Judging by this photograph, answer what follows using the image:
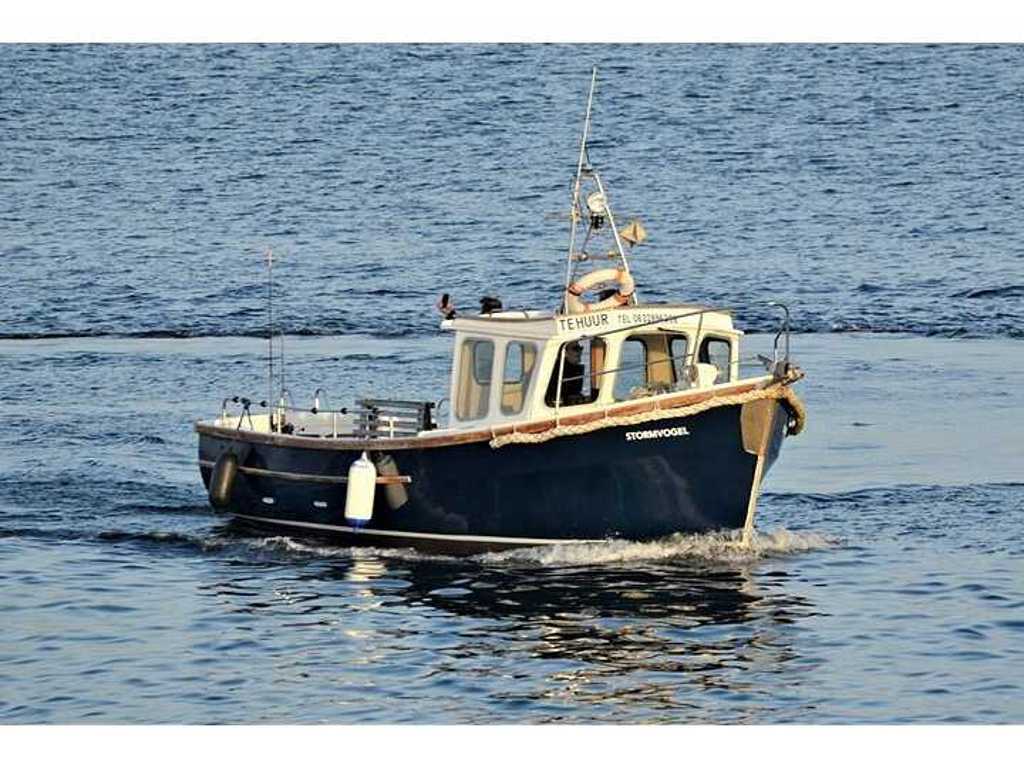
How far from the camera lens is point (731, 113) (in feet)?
164

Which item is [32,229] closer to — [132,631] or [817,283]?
[817,283]

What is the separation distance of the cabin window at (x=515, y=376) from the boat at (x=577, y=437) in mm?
13

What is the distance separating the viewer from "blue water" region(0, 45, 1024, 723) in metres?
19.9

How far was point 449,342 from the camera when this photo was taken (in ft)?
120

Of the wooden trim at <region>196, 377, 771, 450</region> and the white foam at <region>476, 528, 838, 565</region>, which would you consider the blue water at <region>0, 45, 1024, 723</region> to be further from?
the wooden trim at <region>196, 377, 771, 450</region>

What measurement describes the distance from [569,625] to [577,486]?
7.08 ft

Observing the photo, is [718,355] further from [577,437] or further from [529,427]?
[529,427]

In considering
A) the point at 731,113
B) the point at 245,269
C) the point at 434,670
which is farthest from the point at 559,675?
the point at 731,113

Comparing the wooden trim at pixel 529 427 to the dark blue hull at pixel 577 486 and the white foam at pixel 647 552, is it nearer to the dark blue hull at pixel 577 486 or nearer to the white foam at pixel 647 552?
the dark blue hull at pixel 577 486

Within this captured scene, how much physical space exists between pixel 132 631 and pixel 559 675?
3613 millimetres

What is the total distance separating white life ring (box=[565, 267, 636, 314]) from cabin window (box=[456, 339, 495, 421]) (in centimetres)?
83

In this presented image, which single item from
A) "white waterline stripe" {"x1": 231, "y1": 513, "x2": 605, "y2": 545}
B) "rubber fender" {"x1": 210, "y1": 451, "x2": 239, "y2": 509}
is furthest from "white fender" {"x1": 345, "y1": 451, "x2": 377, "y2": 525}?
"rubber fender" {"x1": 210, "y1": 451, "x2": 239, "y2": 509}

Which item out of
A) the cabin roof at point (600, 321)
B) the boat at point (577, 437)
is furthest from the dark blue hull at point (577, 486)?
the cabin roof at point (600, 321)

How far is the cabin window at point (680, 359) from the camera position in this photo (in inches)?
939
